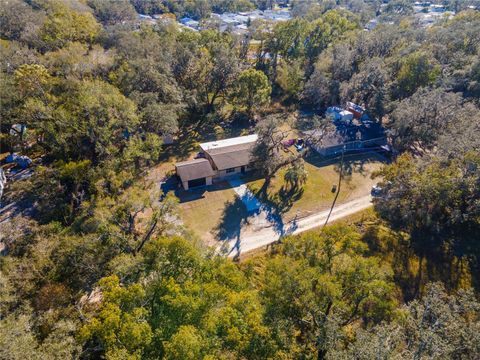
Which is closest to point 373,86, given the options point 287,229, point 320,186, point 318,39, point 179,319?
point 320,186

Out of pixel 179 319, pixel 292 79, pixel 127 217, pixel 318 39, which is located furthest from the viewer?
pixel 318 39

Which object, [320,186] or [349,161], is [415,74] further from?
[320,186]

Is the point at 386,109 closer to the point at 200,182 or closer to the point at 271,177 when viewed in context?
the point at 271,177

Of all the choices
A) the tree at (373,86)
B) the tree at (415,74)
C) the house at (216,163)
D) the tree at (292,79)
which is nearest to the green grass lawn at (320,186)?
the house at (216,163)

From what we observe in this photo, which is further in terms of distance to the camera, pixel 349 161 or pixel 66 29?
pixel 66 29

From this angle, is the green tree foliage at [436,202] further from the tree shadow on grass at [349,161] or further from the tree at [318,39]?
the tree at [318,39]

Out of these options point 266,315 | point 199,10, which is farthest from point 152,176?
point 199,10

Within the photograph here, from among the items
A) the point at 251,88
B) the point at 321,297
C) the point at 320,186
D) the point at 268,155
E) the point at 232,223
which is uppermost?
the point at 251,88
